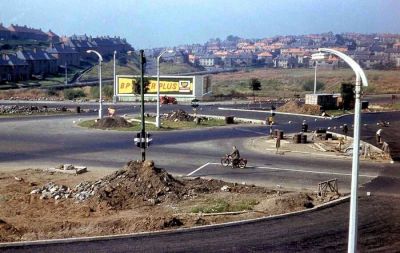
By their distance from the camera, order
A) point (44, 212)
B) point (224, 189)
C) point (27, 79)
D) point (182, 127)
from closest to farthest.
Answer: point (44, 212)
point (224, 189)
point (182, 127)
point (27, 79)

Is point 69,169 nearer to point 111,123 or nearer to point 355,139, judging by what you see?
point 111,123

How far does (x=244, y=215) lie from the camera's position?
18.9m

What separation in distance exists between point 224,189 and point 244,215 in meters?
4.01

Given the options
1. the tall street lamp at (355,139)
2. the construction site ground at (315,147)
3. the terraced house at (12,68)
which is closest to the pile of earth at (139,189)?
the construction site ground at (315,147)

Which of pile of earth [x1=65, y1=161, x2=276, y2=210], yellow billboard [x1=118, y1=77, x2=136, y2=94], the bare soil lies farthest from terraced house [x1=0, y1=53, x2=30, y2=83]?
pile of earth [x1=65, y1=161, x2=276, y2=210]

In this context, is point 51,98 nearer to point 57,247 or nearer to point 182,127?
point 182,127

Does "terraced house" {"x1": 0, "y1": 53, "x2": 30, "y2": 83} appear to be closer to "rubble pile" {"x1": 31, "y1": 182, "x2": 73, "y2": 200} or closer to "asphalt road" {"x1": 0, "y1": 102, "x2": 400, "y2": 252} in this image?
"asphalt road" {"x1": 0, "y1": 102, "x2": 400, "y2": 252}

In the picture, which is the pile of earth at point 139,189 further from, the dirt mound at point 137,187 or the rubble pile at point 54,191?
the rubble pile at point 54,191

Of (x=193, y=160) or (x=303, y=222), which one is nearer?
(x=303, y=222)

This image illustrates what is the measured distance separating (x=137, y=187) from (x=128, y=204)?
1.32 m

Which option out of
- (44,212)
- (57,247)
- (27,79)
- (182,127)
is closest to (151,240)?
(57,247)

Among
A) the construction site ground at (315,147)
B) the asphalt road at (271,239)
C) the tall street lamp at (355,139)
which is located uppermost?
the tall street lamp at (355,139)

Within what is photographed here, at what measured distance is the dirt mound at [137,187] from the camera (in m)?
20.5

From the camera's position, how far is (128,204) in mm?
20234
